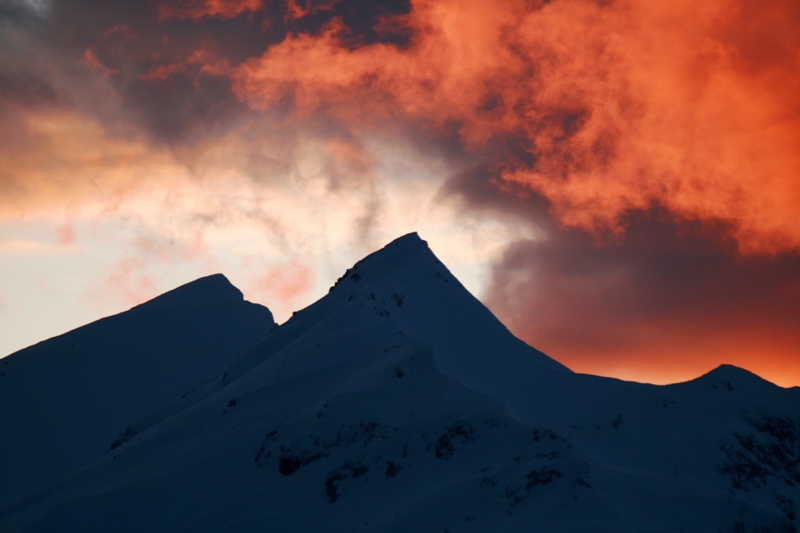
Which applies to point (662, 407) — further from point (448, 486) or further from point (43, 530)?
point (43, 530)

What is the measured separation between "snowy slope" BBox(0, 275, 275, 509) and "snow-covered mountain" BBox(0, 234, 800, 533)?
19.0m

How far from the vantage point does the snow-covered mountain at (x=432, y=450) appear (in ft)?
75.8

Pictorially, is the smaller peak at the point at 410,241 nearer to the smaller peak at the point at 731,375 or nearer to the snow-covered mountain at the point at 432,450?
the snow-covered mountain at the point at 432,450

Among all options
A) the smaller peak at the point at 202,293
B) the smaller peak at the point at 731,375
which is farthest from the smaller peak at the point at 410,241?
the smaller peak at the point at 202,293

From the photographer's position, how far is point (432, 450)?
2655cm

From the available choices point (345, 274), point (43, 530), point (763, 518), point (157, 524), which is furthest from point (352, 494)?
point (345, 274)

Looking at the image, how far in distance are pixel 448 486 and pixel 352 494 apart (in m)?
3.99

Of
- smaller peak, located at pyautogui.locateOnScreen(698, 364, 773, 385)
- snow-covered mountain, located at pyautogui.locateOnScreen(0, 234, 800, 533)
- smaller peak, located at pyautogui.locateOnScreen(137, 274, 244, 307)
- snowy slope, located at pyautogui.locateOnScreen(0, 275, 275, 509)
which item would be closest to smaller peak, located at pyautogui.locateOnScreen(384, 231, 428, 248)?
snow-covered mountain, located at pyautogui.locateOnScreen(0, 234, 800, 533)

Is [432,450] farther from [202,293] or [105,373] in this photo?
[202,293]

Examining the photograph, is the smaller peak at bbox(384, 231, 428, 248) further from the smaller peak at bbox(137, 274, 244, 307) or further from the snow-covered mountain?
the smaller peak at bbox(137, 274, 244, 307)

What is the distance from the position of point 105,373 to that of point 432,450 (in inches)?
1769

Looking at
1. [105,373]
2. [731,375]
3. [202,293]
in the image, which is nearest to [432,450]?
[731,375]

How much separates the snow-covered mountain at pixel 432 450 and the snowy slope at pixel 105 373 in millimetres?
18954

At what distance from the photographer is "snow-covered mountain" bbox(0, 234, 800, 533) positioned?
75.8ft
